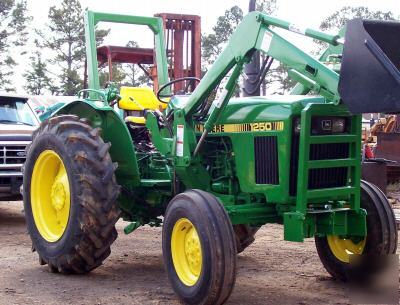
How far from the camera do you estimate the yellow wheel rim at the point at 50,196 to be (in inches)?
253

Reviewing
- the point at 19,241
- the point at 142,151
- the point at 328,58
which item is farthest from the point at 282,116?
the point at 19,241

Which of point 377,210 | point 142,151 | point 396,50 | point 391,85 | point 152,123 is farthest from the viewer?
point 142,151

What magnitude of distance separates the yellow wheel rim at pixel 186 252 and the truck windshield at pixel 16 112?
19.9 ft

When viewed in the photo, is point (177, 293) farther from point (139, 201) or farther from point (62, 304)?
point (139, 201)

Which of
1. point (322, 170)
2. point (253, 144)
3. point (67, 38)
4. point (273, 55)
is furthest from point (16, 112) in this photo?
point (67, 38)

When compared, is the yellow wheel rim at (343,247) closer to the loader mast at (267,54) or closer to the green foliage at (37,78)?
the loader mast at (267,54)

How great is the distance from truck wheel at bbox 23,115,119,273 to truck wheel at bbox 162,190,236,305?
31.8 inches

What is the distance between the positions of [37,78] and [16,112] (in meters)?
37.5

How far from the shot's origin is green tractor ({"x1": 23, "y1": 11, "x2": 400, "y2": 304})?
15.9 feet

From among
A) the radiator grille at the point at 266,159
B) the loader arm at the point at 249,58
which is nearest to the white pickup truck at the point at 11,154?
the loader arm at the point at 249,58

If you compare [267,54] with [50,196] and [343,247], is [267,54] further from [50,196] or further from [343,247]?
[50,196]

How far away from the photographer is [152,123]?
6.37 m

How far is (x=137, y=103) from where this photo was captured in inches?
273

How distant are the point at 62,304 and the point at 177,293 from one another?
92 centimetres
